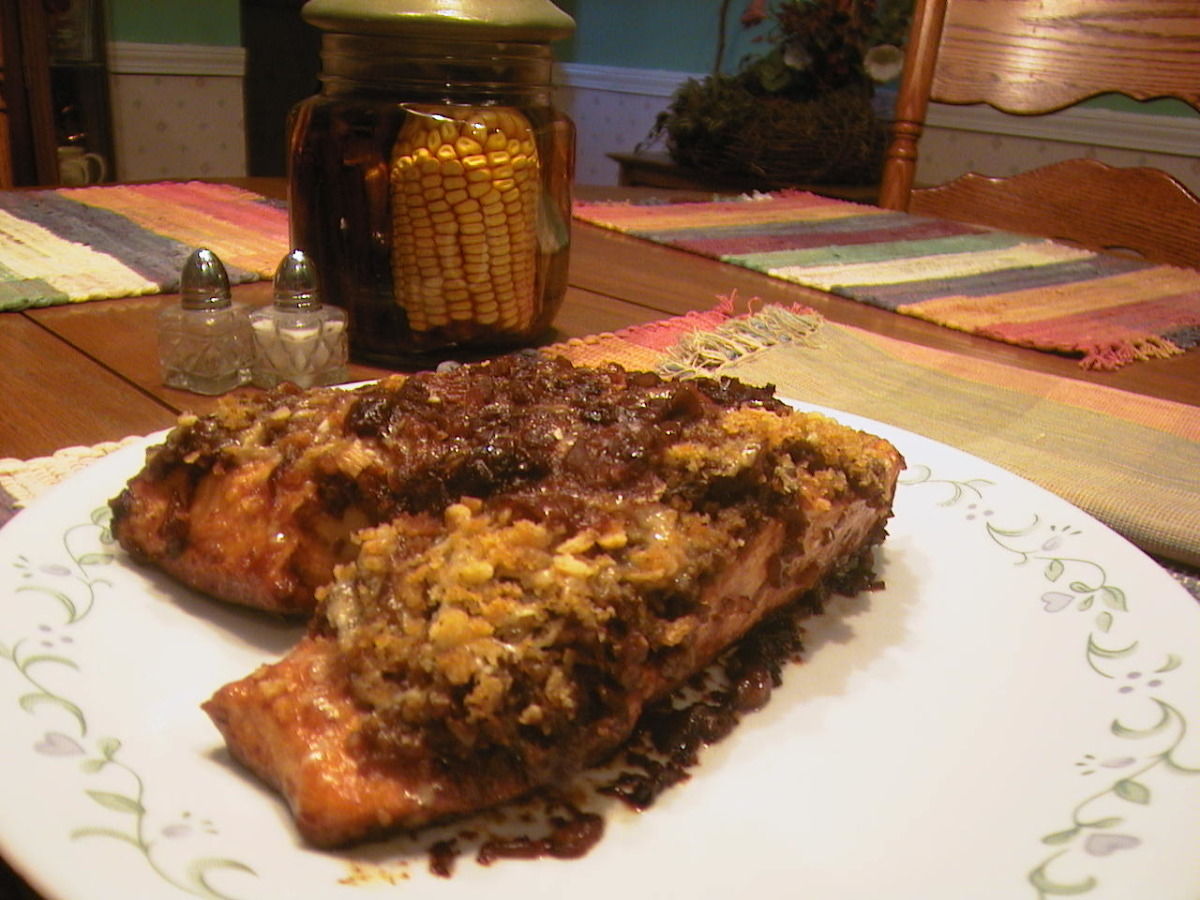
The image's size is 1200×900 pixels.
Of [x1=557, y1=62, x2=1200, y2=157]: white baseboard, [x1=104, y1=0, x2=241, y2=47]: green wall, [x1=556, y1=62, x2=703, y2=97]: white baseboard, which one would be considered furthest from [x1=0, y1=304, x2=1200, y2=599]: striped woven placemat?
[x1=104, y1=0, x2=241, y2=47]: green wall

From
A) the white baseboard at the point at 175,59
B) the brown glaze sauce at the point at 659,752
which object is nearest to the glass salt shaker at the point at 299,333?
the brown glaze sauce at the point at 659,752

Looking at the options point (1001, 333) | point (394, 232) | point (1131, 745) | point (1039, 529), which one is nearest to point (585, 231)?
point (1001, 333)

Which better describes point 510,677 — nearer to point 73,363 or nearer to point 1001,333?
point 73,363

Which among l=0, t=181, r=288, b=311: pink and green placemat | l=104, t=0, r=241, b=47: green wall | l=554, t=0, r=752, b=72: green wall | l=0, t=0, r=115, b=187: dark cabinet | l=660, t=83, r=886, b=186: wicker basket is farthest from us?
l=554, t=0, r=752, b=72: green wall

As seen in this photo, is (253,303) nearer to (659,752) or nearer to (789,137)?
(659,752)

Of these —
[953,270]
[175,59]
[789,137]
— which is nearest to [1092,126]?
[789,137]

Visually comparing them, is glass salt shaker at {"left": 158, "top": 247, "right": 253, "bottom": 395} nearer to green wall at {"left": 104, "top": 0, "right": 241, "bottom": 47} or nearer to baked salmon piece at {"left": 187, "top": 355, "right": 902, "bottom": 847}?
baked salmon piece at {"left": 187, "top": 355, "right": 902, "bottom": 847}

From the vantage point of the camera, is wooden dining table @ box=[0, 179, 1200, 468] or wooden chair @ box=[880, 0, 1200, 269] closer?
wooden dining table @ box=[0, 179, 1200, 468]
